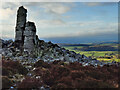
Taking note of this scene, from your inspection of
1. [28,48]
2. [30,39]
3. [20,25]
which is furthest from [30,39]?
[20,25]

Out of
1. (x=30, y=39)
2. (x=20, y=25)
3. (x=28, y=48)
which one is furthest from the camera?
(x=20, y=25)

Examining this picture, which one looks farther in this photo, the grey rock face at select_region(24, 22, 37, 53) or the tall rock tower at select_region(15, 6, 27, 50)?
the tall rock tower at select_region(15, 6, 27, 50)

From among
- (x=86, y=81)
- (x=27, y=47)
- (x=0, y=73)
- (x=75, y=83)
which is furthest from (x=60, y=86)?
(x=27, y=47)

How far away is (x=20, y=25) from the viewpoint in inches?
1468

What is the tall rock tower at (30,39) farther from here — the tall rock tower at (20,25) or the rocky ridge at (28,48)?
the tall rock tower at (20,25)

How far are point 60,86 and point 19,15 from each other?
31.5m

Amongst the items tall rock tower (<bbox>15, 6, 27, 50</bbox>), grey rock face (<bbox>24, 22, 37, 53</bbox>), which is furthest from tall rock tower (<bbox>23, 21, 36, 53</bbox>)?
tall rock tower (<bbox>15, 6, 27, 50</bbox>)

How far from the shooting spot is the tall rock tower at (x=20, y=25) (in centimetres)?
3712

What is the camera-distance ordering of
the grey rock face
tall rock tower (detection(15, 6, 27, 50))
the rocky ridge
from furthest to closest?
tall rock tower (detection(15, 6, 27, 50)) → the grey rock face → the rocky ridge

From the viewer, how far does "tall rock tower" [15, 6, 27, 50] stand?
3712cm

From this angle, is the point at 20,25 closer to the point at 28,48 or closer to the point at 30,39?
the point at 30,39

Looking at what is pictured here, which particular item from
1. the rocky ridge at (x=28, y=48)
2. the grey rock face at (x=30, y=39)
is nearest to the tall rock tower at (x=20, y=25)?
the rocky ridge at (x=28, y=48)

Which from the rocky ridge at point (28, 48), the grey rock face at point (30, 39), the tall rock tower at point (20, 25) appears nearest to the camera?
the rocky ridge at point (28, 48)

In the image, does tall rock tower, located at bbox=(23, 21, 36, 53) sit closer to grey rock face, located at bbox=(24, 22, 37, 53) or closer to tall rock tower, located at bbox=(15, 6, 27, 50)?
grey rock face, located at bbox=(24, 22, 37, 53)
